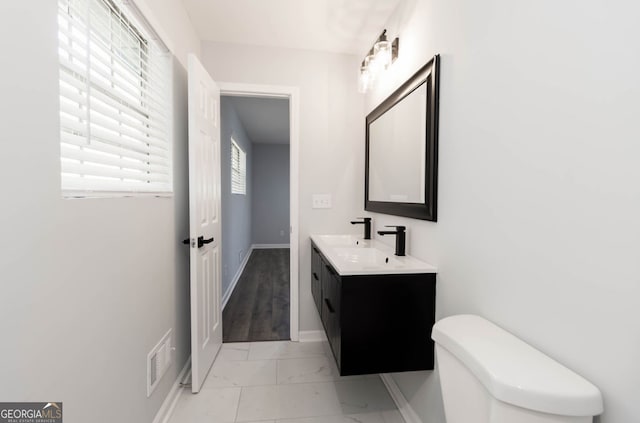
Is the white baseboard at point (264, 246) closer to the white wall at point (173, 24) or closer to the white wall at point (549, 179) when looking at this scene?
Result: the white wall at point (173, 24)

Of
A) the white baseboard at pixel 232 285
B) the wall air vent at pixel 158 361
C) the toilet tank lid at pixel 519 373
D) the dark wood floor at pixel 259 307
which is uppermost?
the toilet tank lid at pixel 519 373

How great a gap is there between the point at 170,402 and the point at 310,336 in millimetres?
1171

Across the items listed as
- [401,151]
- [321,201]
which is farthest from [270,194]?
[401,151]

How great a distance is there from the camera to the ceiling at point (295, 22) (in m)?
1.89

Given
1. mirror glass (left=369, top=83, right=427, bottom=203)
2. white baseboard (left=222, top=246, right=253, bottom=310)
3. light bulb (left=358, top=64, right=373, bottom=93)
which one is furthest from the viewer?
white baseboard (left=222, top=246, right=253, bottom=310)

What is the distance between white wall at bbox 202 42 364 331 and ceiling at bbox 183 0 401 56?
115 millimetres

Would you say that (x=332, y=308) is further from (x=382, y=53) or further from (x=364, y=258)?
(x=382, y=53)

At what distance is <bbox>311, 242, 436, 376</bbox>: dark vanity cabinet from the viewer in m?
1.34

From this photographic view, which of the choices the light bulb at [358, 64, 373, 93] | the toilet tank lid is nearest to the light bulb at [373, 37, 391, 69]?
the light bulb at [358, 64, 373, 93]

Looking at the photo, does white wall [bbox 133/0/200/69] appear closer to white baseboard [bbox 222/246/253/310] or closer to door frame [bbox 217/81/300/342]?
door frame [bbox 217/81/300/342]

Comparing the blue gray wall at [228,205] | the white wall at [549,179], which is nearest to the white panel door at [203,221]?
the blue gray wall at [228,205]

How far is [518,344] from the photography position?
858 millimetres

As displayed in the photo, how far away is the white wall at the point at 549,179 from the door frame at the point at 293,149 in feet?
4.42

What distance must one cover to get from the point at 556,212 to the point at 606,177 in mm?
147
